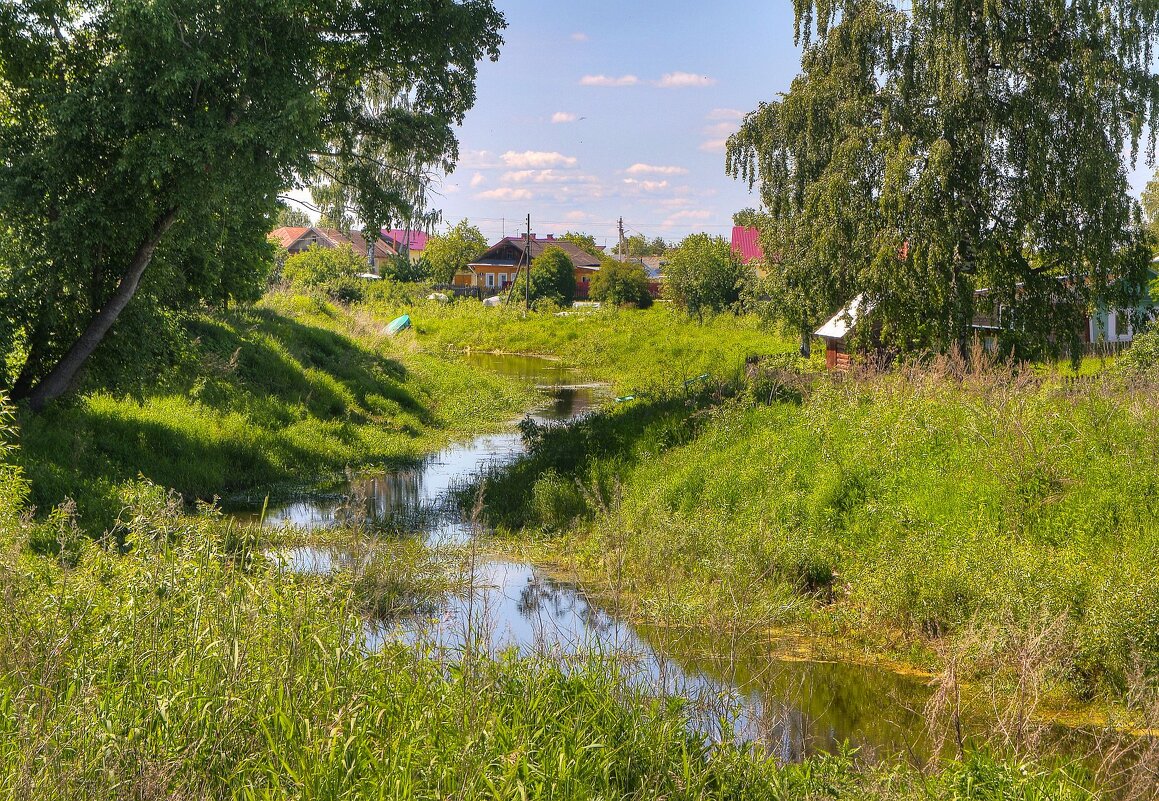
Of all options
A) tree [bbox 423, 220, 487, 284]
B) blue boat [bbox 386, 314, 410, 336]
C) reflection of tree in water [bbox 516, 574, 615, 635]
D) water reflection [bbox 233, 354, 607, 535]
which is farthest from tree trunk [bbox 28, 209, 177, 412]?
tree [bbox 423, 220, 487, 284]

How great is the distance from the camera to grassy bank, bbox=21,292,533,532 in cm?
1188

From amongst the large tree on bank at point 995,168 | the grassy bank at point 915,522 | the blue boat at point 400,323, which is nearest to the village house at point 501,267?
the blue boat at point 400,323

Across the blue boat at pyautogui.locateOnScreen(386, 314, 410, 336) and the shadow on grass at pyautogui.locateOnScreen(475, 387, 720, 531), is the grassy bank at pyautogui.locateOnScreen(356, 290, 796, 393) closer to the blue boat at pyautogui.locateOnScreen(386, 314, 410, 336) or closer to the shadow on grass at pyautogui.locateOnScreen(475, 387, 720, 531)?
the blue boat at pyautogui.locateOnScreen(386, 314, 410, 336)

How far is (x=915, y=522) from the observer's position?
30.8ft

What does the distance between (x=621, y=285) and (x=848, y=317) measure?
34.2m

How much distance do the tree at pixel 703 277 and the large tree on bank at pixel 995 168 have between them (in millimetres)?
24031

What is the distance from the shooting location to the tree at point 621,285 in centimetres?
5316

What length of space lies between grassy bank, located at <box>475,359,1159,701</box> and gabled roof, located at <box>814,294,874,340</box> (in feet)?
18.0

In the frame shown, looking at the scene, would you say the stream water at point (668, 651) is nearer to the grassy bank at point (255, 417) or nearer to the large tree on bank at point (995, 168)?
the grassy bank at point (255, 417)

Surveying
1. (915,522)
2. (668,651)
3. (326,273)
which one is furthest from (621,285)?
(668,651)

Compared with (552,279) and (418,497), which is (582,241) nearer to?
(552,279)

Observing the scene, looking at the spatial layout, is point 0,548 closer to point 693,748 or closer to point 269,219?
point 693,748

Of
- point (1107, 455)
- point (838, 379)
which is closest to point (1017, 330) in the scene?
point (838, 379)

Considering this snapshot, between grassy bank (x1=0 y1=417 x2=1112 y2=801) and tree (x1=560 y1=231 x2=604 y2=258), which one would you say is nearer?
grassy bank (x1=0 y1=417 x2=1112 y2=801)
